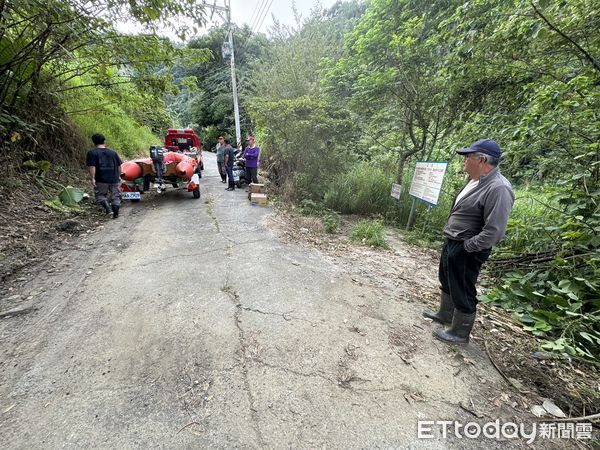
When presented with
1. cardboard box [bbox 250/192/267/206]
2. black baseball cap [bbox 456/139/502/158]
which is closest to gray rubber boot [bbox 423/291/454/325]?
black baseball cap [bbox 456/139/502/158]

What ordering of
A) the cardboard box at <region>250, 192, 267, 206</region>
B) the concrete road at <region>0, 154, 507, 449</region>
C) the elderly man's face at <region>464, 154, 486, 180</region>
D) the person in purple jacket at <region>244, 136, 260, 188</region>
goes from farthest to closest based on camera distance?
the person in purple jacket at <region>244, 136, 260, 188</region>
the cardboard box at <region>250, 192, 267, 206</region>
the elderly man's face at <region>464, 154, 486, 180</region>
the concrete road at <region>0, 154, 507, 449</region>

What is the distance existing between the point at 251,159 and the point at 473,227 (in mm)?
6799

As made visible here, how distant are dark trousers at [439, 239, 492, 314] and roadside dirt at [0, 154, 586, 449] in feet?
1.51

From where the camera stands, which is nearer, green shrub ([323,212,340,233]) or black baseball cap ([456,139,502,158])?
black baseball cap ([456,139,502,158])

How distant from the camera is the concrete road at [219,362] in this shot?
166cm

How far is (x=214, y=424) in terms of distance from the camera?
1.67 m

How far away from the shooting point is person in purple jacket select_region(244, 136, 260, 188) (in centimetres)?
794

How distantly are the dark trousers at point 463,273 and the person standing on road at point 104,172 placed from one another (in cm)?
598

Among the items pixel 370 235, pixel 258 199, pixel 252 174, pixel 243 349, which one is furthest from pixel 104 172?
pixel 370 235

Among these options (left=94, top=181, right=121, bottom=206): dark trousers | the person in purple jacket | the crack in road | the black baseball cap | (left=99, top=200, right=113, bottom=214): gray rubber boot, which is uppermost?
the black baseball cap

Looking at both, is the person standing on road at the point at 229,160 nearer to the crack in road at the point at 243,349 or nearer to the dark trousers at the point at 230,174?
the dark trousers at the point at 230,174

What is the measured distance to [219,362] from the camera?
7.03ft

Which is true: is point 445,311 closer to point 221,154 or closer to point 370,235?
point 370,235

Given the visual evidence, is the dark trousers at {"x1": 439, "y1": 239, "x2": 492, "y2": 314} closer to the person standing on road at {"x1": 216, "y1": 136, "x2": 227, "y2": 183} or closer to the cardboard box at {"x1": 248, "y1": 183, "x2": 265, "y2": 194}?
the cardboard box at {"x1": 248, "y1": 183, "x2": 265, "y2": 194}
